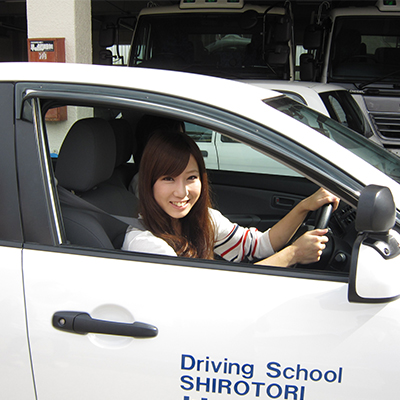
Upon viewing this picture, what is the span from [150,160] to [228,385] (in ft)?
2.69

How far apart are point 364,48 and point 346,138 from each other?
4.83 metres

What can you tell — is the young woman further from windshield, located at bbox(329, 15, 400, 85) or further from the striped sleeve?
windshield, located at bbox(329, 15, 400, 85)

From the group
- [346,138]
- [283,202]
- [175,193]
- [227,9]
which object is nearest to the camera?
[175,193]

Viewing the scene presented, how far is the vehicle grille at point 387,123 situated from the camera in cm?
595

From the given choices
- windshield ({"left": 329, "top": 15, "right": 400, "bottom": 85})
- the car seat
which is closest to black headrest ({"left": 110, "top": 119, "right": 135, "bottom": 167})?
the car seat

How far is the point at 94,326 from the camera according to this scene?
4.43 ft

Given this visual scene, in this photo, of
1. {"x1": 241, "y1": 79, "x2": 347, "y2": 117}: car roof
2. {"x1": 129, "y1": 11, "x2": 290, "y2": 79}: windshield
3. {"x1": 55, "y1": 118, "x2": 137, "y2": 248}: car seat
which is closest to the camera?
{"x1": 55, "y1": 118, "x2": 137, "y2": 248}: car seat

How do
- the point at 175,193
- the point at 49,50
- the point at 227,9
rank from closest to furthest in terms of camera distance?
the point at 175,193, the point at 49,50, the point at 227,9

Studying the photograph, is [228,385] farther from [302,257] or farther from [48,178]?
[48,178]

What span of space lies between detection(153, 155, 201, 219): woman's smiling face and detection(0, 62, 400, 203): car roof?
15.4 inches

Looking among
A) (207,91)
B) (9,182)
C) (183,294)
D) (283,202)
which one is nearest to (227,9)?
(283,202)

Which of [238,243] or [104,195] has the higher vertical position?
[104,195]

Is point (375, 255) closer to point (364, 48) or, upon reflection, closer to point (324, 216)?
point (324, 216)

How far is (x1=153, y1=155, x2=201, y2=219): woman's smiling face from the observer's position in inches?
70.3
